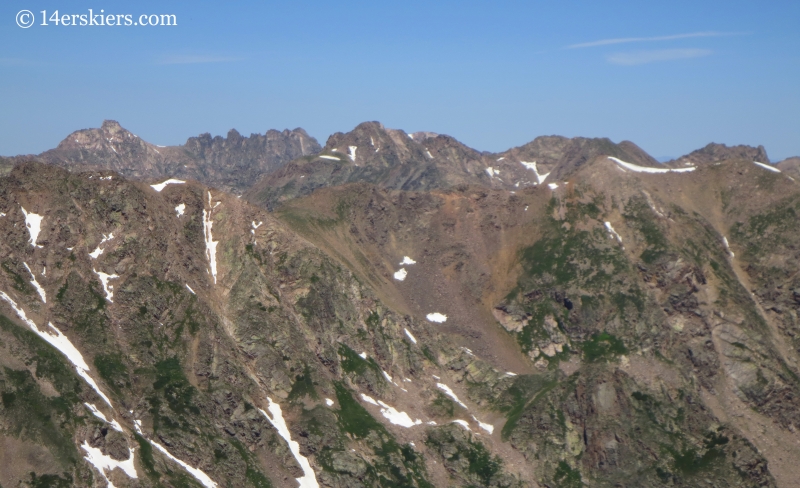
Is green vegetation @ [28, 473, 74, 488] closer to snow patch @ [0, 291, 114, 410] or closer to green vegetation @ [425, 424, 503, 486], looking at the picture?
snow patch @ [0, 291, 114, 410]

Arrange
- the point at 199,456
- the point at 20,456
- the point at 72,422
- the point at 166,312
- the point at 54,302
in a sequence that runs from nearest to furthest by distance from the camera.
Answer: the point at 20,456
the point at 72,422
the point at 199,456
the point at 54,302
the point at 166,312

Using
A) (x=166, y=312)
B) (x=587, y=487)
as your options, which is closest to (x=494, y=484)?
(x=587, y=487)

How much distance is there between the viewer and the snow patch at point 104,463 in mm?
149125

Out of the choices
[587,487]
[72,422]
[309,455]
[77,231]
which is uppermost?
[77,231]

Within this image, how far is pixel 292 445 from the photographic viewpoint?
181875mm

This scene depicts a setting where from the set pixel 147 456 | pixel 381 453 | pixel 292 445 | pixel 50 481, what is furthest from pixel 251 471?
pixel 50 481

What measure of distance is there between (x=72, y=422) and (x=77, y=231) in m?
54.1

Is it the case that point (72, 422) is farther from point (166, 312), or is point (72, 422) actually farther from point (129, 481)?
point (166, 312)

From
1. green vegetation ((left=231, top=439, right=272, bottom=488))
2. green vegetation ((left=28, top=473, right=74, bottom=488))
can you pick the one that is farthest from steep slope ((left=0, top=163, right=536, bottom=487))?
green vegetation ((left=231, top=439, right=272, bottom=488))

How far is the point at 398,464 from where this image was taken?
188 metres

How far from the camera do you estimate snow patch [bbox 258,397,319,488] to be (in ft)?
578

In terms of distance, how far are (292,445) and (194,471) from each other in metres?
23.5

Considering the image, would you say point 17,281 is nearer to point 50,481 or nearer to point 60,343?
point 60,343

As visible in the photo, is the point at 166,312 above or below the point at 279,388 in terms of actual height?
above
